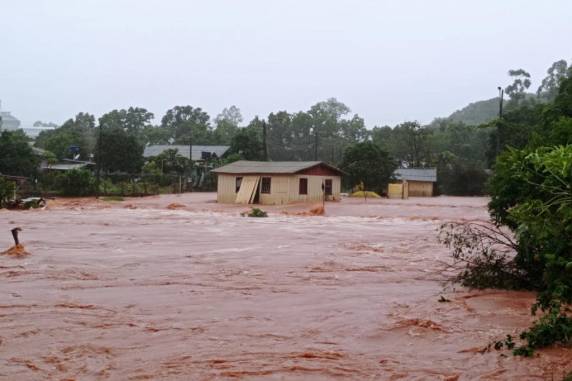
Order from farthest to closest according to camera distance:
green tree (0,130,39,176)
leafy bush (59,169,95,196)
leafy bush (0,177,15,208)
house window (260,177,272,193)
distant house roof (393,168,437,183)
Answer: distant house roof (393,168,437,183) → green tree (0,130,39,176) → leafy bush (59,169,95,196) → house window (260,177,272,193) → leafy bush (0,177,15,208)

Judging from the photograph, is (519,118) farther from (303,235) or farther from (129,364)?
(129,364)

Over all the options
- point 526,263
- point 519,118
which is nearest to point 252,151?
point 519,118

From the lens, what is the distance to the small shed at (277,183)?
3862cm

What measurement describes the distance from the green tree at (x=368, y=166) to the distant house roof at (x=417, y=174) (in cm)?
446

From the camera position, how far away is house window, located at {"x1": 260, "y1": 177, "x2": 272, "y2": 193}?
3919cm

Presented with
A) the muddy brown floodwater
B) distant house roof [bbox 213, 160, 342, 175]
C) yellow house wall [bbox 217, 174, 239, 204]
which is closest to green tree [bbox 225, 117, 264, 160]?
distant house roof [bbox 213, 160, 342, 175]

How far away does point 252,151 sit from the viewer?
2292 inches

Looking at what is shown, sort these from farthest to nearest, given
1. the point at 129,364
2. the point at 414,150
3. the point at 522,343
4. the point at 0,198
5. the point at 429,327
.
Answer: the point at 414,150
the point at 0,198
the point at 429,327
the point at 522,343
the point at 129,364

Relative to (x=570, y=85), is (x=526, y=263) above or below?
below

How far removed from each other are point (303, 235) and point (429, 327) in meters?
12.0

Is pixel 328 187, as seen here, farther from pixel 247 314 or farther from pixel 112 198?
pixel 247 314

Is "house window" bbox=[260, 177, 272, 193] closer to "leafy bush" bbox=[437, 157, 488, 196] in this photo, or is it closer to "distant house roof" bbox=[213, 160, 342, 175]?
"distant house roof" bbox=[213, 160, 342, 175]

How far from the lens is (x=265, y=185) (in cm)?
3947

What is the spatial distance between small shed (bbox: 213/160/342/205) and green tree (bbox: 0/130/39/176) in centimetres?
1516
